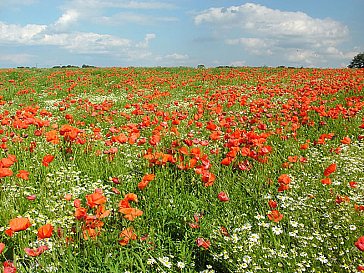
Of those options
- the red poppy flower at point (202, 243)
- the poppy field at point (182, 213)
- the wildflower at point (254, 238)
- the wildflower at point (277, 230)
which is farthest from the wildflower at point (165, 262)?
the wildflower at point (277, 230)

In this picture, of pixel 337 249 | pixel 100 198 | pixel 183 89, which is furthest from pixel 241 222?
pixel 183 89

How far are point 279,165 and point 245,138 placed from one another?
61 cm

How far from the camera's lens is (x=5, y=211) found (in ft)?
12.5

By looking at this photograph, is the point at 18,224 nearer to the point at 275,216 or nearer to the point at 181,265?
the point at 181,265

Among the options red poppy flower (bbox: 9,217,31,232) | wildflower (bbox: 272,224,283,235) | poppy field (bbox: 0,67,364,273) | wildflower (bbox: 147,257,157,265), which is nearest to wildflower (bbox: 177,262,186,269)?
poppy field (bbox: 0,67,364,273)

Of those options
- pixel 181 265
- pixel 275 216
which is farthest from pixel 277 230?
pixel 181 265

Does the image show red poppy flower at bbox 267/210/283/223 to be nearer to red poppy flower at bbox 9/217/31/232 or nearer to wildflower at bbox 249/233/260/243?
wildflower at bbox 249/233/260/243

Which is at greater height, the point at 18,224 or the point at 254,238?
the point at 18,224

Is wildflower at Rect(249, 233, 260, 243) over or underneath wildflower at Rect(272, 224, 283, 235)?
underneath

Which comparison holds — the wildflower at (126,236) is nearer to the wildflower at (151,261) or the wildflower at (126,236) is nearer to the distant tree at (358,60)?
the wildflower at (151,261)

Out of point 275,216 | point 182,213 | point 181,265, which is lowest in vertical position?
point 181,265

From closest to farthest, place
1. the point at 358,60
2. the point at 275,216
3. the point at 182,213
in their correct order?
the point at 275,216 → the point at 182,213 → the point at 358,60

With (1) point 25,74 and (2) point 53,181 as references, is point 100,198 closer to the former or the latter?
(2) point 53,181

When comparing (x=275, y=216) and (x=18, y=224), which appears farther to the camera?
(x=275, y=216)
